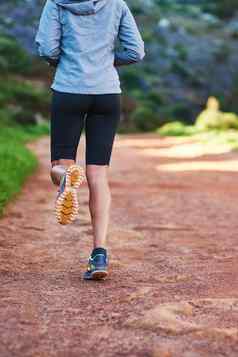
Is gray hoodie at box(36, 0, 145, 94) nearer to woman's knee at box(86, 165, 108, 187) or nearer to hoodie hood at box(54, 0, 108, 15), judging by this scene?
hoodie hood at box(54, 0, 108, 15)

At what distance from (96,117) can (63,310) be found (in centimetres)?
120

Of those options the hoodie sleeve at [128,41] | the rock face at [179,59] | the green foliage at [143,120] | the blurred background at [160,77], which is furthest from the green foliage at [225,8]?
the hoodie sleeve at [128,41]

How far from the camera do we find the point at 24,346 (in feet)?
9.10

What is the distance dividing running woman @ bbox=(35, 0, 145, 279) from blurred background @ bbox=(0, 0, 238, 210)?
11.4 meters

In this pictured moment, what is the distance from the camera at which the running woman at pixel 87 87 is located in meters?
3.96

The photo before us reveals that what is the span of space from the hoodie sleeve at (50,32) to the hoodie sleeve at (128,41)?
1.15 feet

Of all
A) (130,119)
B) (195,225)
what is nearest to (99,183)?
(195,225)

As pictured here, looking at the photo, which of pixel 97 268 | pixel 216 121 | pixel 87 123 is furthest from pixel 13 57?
pixel 97 268

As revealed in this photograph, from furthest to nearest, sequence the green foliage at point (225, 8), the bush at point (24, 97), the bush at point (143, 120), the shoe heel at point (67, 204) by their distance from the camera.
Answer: the green foliage at point (225, 8) < the bush at point (143, 120) < the bush at point (24, 97) < the shoe heel at point (67, 204)

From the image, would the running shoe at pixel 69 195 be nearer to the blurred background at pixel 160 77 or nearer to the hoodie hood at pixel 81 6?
the hoodie hood at pixel 81 6

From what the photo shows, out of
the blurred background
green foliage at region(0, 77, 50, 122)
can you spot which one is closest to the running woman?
the blurred background

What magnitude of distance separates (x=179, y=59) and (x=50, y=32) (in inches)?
1374

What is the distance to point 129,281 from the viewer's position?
13.1ft

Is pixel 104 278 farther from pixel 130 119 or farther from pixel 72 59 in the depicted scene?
pixel 130 119
